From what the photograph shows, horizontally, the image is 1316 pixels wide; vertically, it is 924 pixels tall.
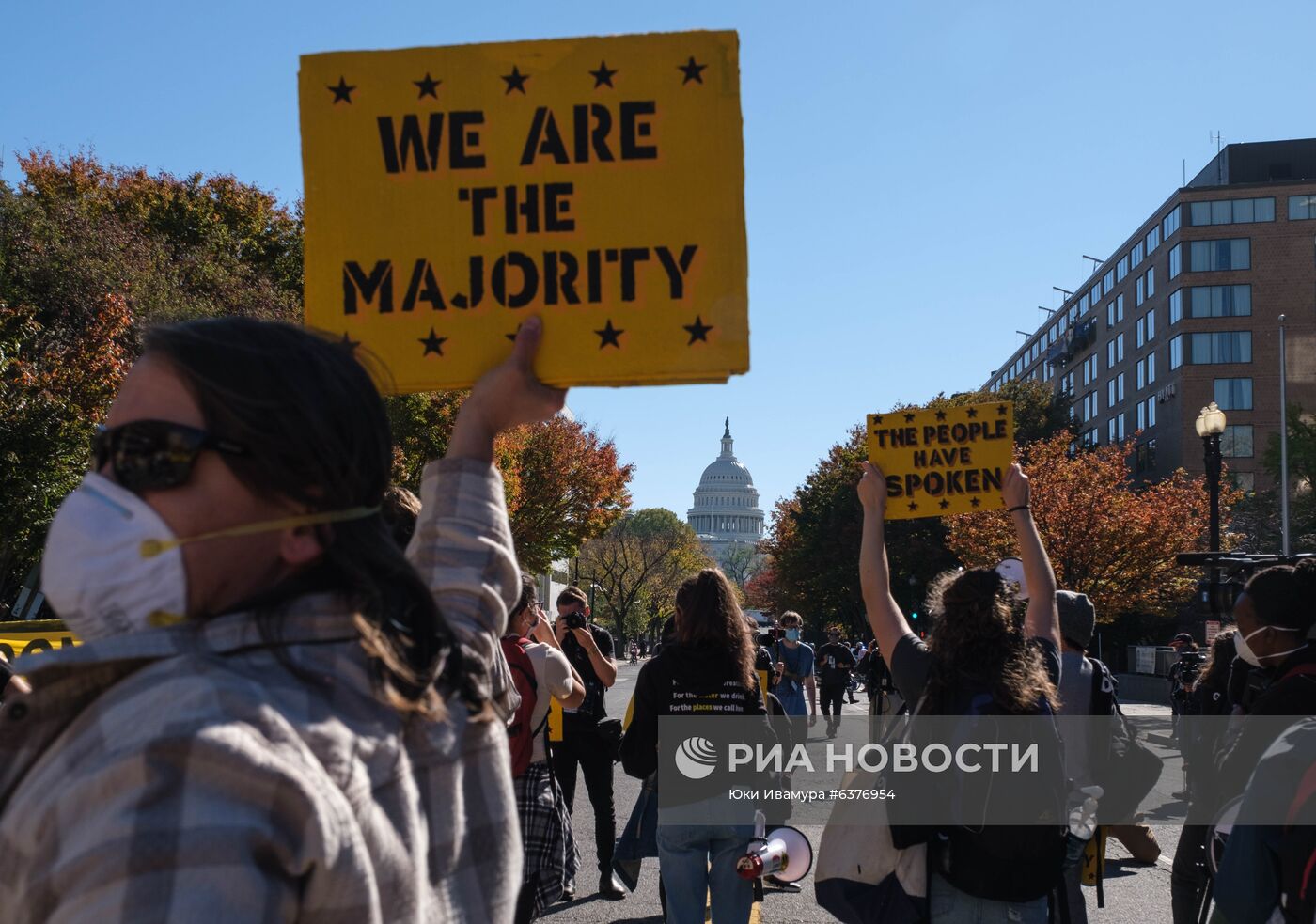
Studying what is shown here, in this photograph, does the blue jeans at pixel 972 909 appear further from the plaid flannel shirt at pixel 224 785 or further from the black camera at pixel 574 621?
the black camera at pixel 574 621

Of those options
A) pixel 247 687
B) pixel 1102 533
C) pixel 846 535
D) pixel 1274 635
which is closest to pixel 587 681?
pixel 1274 635

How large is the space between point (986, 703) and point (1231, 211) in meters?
71.2

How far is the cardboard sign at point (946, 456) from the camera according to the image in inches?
264

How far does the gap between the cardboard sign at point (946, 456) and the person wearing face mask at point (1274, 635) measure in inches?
76.5

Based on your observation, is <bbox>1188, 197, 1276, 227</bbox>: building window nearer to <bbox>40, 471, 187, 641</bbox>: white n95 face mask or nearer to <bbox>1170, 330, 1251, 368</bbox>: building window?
<bbox>1170, 330, 1251, 368</bbox>: building window

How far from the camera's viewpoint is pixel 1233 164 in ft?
234

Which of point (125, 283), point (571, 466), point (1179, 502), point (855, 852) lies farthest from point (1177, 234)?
point (855, 852)

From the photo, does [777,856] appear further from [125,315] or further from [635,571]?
[635,571]

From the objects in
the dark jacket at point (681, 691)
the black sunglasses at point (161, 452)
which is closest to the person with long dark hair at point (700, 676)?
the dark jacket at point (681, 691)

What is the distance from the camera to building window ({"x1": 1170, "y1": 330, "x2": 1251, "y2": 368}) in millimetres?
68500

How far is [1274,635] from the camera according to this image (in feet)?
15.3

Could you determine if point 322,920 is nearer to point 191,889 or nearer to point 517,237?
point 191,889

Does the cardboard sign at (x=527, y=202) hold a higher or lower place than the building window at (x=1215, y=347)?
lower

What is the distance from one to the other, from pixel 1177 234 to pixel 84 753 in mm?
73962
